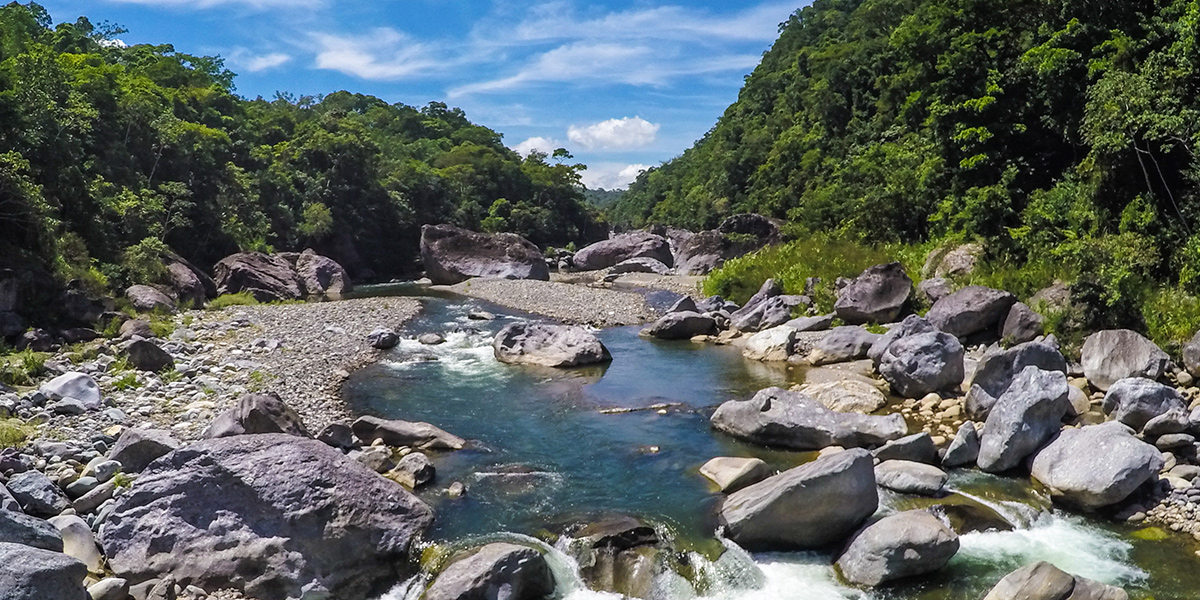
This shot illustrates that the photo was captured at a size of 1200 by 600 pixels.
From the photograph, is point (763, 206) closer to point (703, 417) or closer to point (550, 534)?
point (703, 417)

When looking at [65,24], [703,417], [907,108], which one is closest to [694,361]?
[703,417]

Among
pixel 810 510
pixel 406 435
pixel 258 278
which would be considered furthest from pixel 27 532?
pixel 258 278

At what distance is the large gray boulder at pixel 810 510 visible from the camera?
1045 cm

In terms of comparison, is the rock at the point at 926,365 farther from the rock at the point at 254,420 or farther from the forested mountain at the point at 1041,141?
the rock at the point at 254,420

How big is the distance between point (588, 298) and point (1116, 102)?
23.4 m

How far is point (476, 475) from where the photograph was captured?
13.3m

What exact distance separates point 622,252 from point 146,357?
4630 cm

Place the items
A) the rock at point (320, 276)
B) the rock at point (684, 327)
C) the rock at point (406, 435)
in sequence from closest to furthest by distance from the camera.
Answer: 1. the rock at point (406, 435)
2. the rock at point (684, 327)
3. the rock at point (320, 276)

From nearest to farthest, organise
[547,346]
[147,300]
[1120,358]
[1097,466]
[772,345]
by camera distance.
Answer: [1097,466], [1120,358], [547,346], [772,345], [147,300]

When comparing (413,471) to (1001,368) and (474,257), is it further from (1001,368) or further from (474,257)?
(474,257)

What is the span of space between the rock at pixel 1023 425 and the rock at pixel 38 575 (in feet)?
40.9

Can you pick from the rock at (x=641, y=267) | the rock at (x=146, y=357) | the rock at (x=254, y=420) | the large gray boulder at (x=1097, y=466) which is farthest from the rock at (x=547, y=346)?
the rock at (x=641, y=267)

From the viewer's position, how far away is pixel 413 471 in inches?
504

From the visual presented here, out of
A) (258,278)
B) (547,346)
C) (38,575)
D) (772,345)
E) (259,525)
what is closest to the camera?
(38,575)
